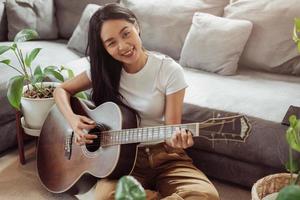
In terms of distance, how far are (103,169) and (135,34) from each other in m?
0.51

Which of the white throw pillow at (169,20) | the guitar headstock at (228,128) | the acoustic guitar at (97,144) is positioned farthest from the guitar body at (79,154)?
the white throw pillow at (169,20)

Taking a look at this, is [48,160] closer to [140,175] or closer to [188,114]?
[140,175]

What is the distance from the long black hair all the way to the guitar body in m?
0.06

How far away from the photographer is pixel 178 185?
60.3 inches

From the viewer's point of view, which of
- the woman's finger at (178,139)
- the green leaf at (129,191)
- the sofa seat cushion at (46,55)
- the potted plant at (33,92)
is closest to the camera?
the green leaf at (129,191)

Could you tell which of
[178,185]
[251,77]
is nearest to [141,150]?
[178,185]

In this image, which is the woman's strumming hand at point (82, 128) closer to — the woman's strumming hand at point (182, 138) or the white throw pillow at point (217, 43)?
the woman's strumming hand at point (182, 138)

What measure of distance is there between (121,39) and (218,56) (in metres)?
0.78

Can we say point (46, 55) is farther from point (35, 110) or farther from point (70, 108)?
point (70, 108)

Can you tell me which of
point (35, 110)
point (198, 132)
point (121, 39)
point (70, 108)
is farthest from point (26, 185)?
point (198, 132)

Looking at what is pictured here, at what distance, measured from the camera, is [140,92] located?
5.32 ft

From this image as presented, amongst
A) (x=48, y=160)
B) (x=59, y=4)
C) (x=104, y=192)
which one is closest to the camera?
(x=104, y=192)

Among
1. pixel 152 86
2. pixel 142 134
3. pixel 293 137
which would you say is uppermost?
pixel 293 137

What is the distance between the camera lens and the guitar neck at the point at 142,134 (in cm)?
135
